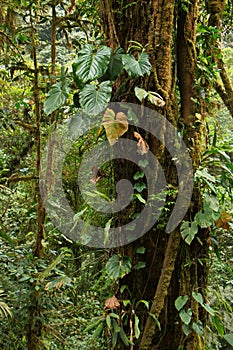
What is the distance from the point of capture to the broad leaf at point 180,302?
1377 mm

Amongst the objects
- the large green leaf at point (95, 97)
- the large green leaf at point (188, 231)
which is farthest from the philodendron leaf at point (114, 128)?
the large green leaf at point (188, 231)

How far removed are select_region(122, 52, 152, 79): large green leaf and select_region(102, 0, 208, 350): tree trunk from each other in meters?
0.07

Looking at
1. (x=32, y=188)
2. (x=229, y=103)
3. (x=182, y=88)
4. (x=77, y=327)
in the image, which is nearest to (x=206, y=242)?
(x=182, y=88)

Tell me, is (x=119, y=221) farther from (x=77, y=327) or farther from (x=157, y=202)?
(x=77, y=327)

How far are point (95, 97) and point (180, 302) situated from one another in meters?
0.75

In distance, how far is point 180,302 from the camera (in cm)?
139

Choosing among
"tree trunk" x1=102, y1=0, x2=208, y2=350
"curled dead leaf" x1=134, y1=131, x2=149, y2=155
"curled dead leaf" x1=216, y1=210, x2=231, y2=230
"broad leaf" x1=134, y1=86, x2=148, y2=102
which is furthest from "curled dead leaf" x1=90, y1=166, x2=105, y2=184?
"curled dead leaf" x1=216, y1=210, x2=231, y2=230

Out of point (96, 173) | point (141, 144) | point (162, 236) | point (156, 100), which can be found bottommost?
point (162, 236)

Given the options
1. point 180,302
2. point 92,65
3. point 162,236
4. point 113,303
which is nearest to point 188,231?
point 162,236

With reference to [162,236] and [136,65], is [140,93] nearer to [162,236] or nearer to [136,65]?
[136,65]

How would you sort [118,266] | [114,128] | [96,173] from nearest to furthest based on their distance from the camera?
[114,128]
[118,266]
[96,173]

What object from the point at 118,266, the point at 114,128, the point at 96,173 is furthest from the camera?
the point at 96,173

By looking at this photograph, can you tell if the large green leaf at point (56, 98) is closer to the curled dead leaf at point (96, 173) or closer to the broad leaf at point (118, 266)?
the curled dead leaf at point (96, 173)

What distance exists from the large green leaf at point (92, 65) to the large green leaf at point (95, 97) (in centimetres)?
3
